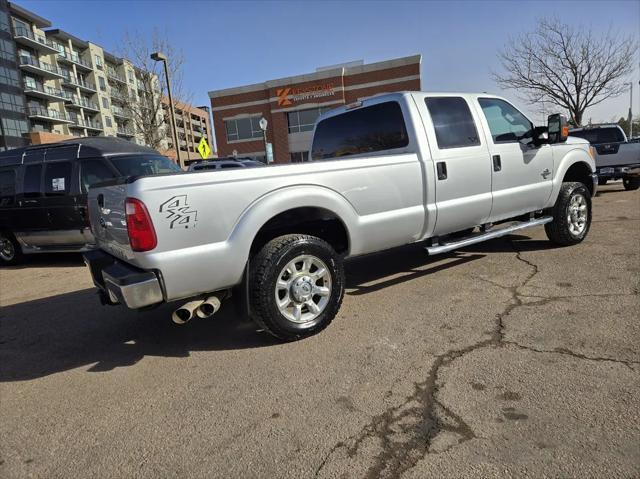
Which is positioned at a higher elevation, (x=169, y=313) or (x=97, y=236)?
(x=97, y=236)

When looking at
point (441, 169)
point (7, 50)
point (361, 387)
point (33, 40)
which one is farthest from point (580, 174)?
point (33, 40)

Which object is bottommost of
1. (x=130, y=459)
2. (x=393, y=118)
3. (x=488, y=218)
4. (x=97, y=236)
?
(x=130, y=459)

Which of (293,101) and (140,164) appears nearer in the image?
(140,164)

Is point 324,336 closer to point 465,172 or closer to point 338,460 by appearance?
point 338,460

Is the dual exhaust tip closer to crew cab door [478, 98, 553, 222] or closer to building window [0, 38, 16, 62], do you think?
crew cab door [478, 98, 553, 222]

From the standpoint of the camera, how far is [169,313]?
4.68 metres

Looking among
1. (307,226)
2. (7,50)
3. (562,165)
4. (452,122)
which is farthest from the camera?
(7,50)

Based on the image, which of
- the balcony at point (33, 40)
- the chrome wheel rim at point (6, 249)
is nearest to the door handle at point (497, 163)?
the chrome wheel rim at point (6, 249)

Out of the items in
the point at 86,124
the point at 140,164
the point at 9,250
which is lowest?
the point at 9,250

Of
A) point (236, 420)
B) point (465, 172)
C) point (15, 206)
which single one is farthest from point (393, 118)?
point (15, 206)

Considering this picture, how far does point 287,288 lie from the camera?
3449 millimetres

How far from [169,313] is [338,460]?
10.1ft

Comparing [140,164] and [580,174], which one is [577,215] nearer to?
[580,174]

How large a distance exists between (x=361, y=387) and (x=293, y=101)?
1538 inches
